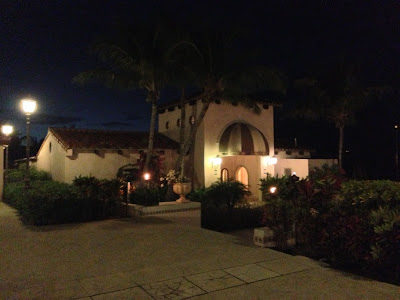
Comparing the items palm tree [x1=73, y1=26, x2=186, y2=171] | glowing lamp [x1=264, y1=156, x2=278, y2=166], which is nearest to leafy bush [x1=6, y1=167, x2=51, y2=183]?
palm tree [x1=73, y1=26, x2=186, y2=171]

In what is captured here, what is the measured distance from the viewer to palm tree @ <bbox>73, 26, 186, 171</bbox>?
→ 16.0 meters

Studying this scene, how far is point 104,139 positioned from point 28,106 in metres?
6.85

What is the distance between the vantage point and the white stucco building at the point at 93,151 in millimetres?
17828

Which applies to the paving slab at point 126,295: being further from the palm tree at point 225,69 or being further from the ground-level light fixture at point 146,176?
the palm tree at point 225,69

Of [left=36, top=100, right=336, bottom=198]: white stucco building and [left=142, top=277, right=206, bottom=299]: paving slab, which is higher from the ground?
[left=36, top=100, right=336, bottom=198]: white stucco building

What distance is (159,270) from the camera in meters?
A: 6.51

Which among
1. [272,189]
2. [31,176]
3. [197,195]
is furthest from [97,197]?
[31,176]

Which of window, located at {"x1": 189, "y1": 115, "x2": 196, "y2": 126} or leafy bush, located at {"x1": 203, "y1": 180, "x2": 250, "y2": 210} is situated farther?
window, located at {"x1": 189, "y1": 115, "x2": 196, "y2": 126}

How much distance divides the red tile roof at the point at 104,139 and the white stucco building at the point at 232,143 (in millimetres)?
1827

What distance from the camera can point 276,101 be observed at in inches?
903

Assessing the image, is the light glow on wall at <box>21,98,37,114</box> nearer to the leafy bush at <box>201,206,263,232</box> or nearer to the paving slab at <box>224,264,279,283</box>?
the leafy bush at <box>201,206,263,232</box>

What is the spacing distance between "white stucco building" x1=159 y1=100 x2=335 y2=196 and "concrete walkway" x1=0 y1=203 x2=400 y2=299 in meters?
10.8

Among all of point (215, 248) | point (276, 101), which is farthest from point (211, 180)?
point (215, 248)

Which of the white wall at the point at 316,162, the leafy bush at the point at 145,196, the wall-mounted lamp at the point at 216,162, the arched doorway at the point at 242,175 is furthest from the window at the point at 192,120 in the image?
the white wall at the point at 316,162
